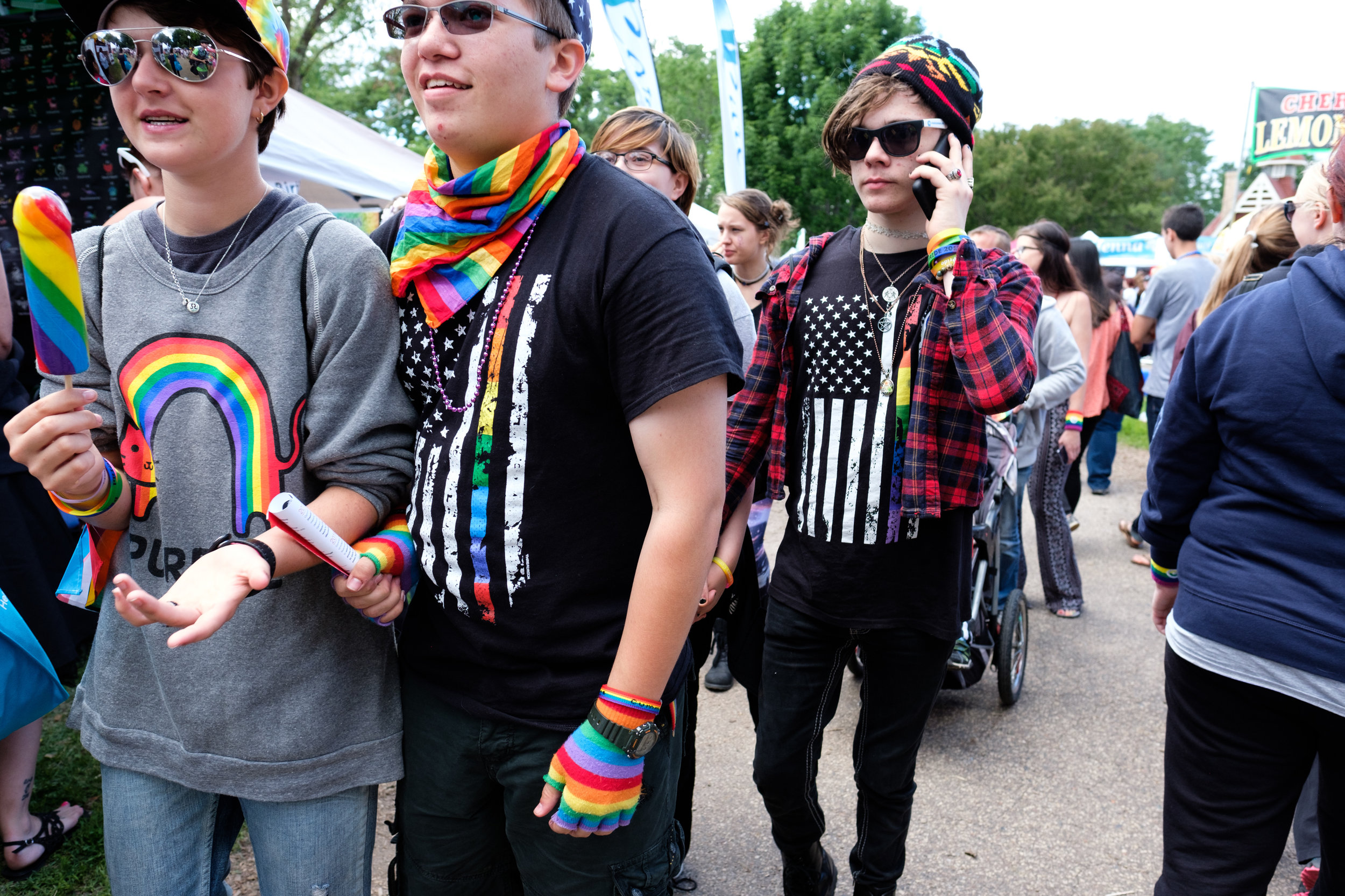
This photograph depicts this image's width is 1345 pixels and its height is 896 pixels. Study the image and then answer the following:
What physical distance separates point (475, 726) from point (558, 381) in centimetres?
60

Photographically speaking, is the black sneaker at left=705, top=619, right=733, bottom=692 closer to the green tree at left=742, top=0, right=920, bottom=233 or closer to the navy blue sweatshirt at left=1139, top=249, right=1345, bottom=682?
the navy blue sweatshirt at left=1139, top=249, right=1345, bottom=682

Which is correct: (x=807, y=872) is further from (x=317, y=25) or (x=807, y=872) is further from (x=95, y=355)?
(x=317, y=25)

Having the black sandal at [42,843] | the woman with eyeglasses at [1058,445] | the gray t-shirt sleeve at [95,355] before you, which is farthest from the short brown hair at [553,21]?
the woman with eyeglasses at [1058,445]

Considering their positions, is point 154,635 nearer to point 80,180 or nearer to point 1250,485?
point 1250,485

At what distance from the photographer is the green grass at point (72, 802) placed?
106 inches

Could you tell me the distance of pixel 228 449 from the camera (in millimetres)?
1404

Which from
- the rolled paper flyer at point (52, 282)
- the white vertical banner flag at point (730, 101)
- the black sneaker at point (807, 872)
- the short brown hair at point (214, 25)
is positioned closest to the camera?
the rolled paper flyer at point (52, 282)

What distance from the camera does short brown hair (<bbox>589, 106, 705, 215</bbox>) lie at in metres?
2.95

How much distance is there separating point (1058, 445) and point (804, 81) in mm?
22792

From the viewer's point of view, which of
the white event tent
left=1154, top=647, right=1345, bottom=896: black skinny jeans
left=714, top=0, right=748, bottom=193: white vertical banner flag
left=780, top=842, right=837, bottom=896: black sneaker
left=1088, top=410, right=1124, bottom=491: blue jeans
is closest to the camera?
left=1154, top=647, right=1345, bottom=896: black skinny jeans

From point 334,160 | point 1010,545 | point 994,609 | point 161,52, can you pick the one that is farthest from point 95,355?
point 334,160

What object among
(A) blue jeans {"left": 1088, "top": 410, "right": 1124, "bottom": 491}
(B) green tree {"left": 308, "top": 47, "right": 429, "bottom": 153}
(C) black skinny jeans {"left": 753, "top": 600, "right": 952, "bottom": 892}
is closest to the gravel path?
(C) black skinny jeans {"left": 753, "top": 600, "right": 952, "bottom": 892}

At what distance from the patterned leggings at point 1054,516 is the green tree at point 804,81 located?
67.4 ft

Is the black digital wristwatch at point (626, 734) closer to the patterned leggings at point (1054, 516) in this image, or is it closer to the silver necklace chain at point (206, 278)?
the silver necklace chain at point (206, 278)
